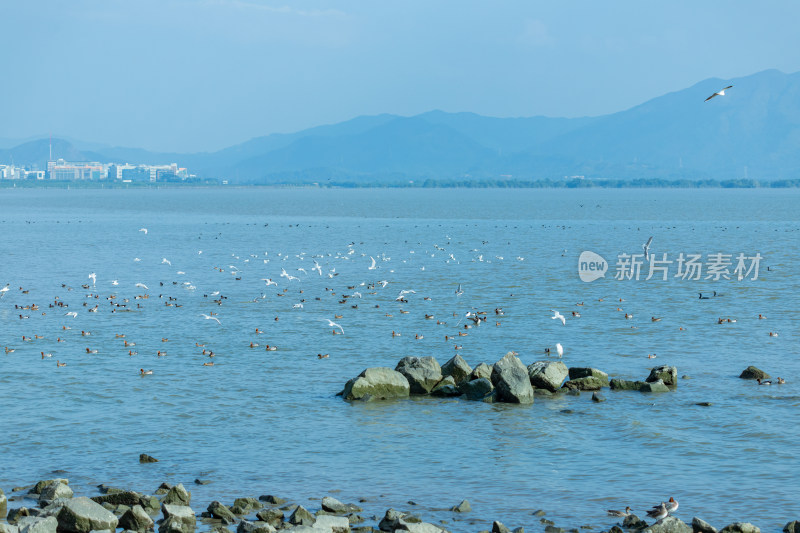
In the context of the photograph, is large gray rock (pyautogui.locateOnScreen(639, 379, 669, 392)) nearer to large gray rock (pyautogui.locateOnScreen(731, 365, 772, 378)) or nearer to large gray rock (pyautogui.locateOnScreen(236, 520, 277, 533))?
large gray rock (pyautogui.locateOnScreen(731, 365, 772, 378))

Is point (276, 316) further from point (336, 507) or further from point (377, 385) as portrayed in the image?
point (336, 507)

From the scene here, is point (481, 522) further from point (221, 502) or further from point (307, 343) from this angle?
point (307, 343)

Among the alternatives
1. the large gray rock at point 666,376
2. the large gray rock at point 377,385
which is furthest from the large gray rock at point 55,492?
the large gray rock at point 666,376

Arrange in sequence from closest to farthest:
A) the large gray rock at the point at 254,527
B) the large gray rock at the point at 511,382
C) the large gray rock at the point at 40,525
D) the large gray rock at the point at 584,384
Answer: the large gray rock at the point at 40,525
the large gray rock at the point at 254,527
the large gray rock at the point at 511,382
the large gray rock at the point at 584,384

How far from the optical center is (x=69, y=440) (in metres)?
26.5

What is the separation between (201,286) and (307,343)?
2145 centimetres

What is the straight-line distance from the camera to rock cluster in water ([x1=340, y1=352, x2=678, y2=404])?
30.7 metres

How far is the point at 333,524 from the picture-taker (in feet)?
62.3

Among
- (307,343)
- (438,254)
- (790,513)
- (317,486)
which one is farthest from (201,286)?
(790,513)

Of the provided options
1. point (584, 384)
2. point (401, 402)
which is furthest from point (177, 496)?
point (584, 384)

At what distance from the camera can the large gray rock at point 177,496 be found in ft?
68.3

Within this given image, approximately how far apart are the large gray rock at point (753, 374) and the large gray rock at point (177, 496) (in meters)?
21.4

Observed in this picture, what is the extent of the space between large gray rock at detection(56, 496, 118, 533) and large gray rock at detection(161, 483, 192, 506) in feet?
5.56

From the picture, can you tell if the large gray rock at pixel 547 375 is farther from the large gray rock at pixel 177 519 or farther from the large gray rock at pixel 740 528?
the large gray rock at pixel 177 519
